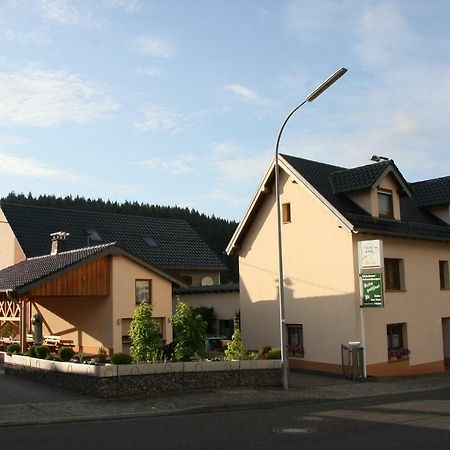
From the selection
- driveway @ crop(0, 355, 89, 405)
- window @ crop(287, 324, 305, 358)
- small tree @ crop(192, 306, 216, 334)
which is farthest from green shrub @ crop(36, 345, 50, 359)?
small tree @ crop(192, 306, 216, 334)

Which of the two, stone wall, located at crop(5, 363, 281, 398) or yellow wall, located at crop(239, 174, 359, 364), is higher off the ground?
yellow wall, located at crop(239, 174, 359, 364)

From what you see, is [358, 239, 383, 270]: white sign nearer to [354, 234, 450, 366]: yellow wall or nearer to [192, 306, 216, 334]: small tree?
[354, 234, 450, 366]: yellow wall

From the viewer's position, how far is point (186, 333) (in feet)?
58.2

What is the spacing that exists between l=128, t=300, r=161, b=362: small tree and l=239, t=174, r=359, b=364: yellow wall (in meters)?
7.64

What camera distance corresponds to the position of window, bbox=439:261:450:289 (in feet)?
85.5

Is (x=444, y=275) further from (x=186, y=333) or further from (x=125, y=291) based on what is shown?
(x=125, y=291)

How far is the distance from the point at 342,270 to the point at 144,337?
8.45 metres

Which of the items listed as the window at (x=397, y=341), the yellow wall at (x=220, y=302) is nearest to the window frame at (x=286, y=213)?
the window at (x=397, y=341)

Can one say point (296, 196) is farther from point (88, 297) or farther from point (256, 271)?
point (88, 297)

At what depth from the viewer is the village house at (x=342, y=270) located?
22062 mm

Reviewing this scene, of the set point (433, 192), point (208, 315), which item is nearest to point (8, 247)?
point (208, 315)

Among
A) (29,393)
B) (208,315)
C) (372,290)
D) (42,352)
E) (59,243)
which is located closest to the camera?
(29,393)

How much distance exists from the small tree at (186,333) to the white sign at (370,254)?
258 inches

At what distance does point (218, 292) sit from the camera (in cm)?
3194
